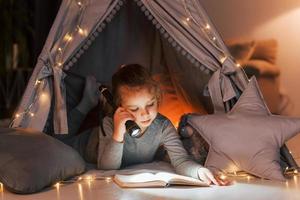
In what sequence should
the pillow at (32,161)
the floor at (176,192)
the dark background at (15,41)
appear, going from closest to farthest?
1. the floor at (176,192)
2. the pillow at (32,161)
3. the dark background at (15,41)

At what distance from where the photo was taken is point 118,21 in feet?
10.5

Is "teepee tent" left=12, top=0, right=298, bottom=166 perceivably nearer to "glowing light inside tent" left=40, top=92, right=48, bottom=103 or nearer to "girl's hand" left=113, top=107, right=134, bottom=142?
"glowing light inside tent" left=40, top=92, right=48, bottom=103

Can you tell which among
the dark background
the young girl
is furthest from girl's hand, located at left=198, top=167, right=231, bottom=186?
the dark background

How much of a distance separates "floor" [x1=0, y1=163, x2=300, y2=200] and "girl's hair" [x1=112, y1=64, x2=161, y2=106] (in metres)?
0.43

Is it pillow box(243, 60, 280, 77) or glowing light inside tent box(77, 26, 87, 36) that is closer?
glowing light inside tent box(77, 26, 87, 36)

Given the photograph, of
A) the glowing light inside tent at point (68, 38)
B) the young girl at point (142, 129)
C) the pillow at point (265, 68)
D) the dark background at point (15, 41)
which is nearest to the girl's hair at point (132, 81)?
the young girl at point (142, 129)

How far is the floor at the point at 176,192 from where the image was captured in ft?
6.79

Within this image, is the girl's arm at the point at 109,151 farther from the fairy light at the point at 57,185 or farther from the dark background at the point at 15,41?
the dark background at the point at 15,41

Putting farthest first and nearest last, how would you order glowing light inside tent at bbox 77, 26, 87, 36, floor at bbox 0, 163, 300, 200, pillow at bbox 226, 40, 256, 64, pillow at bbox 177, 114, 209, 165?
1. pillow at bbox 226, 40, 256, 64
2. glowing light inside tent at bbox 77, 26, 87, 36
3. pillow at bbox 177, 114, 209, 165
4. floor at bbox 0, 163, 300, 200

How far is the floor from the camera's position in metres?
2.07

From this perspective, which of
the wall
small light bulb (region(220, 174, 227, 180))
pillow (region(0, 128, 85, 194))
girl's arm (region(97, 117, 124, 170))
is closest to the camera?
pillow (region(0, 128, 85, 194))

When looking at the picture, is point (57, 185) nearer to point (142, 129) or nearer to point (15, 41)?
point (142, 129)

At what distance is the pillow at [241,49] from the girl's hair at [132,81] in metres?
1.15

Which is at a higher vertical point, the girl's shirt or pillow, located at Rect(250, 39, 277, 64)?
pillow, located at Rect(250, 39, 277, 64)
